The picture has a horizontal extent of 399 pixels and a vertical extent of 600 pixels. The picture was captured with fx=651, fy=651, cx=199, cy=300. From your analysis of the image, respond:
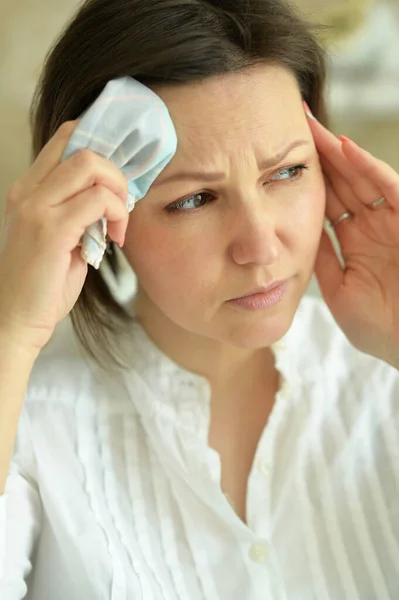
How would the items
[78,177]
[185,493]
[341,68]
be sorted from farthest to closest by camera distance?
[341,68]
[185,493]
[78,177]

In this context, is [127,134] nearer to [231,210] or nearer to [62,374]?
[231,210]

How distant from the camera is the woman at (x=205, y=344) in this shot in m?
0.74

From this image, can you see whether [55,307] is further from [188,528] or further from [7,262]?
[188,528]

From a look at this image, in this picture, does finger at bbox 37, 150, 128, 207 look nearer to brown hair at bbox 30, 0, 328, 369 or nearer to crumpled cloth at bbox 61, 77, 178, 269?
crumpled cloth at bbox 61, 77, 178, 269

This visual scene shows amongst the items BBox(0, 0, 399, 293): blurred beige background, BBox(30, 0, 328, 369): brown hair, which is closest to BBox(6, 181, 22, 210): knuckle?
BBox(30, 0, 328, 369): brown hair

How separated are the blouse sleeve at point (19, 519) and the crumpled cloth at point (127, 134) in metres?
0.31

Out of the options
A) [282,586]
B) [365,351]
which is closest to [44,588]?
[282,586]

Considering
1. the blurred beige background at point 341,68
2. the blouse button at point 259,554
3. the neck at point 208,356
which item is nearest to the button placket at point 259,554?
the blouse button at point 259,554

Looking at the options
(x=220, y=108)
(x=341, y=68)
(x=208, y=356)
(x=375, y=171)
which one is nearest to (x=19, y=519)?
(x=208, y=356)

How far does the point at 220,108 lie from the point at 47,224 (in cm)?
24

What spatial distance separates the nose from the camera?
76 centimetres

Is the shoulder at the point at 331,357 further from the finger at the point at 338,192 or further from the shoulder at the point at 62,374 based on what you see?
the shoulder at the point at 62,374

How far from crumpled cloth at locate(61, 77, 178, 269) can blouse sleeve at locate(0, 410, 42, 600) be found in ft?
1.02

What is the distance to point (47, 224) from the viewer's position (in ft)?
2.33
